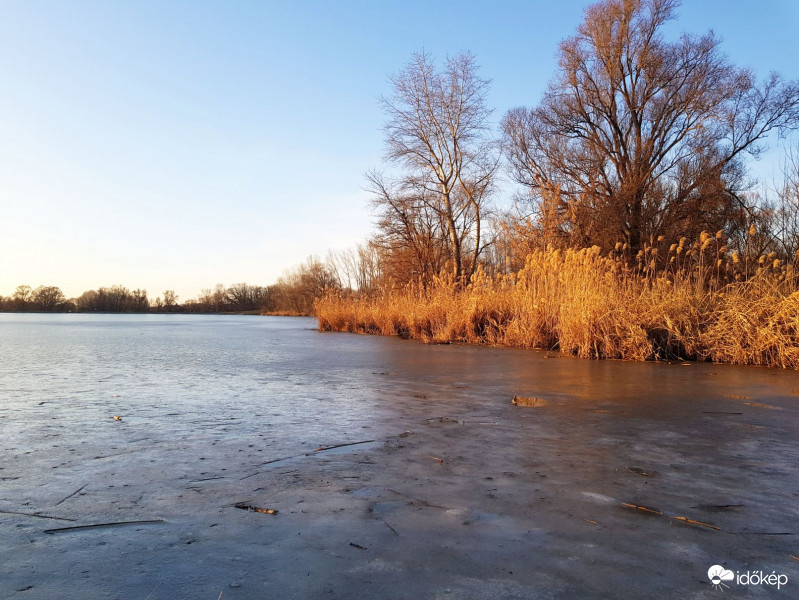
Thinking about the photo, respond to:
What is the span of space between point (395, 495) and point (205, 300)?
2706 inches

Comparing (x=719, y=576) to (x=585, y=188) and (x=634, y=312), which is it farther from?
(x=585, y=188)

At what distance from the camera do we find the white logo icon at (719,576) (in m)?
1.26

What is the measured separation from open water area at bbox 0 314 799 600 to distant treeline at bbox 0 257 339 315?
37896mm

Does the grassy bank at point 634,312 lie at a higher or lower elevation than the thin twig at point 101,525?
higher

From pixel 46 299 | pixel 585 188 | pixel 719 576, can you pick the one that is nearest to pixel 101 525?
pixel 719 576

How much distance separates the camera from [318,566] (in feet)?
4.31

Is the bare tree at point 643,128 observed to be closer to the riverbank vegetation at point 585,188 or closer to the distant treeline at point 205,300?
the riverbank vegetation at point 585,188

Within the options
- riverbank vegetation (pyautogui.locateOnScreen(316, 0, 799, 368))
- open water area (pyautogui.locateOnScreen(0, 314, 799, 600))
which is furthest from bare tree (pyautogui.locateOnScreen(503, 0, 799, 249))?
open water area (pyautogui.locateOnScreen(0, 314, 799, 600))

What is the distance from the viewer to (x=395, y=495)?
184 cm

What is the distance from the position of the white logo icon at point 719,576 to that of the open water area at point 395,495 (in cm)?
1

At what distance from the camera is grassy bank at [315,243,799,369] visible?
254 inches

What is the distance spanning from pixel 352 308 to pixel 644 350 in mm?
10218

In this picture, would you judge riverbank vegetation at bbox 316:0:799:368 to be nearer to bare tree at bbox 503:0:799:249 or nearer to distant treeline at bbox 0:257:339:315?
bare tree at bbox 503:0:799:249

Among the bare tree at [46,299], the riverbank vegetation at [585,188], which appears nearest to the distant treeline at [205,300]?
the bare tree at [46,299]
